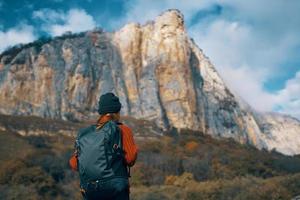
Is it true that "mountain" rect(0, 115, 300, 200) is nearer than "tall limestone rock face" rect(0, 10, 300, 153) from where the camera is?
Yes

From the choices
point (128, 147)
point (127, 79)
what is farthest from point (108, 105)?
point (127, 79)

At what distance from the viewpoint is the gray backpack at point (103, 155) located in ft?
15.0

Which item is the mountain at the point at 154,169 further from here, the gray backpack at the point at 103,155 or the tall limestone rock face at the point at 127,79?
the gray backpack at the point at 103,155

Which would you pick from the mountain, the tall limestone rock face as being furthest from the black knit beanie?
the tall limestone rock face

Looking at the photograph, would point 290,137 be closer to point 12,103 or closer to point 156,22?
point 156,22

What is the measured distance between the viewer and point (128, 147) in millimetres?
4688

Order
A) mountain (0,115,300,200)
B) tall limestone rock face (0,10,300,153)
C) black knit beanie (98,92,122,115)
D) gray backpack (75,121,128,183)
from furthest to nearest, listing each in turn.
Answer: tall limestone rock face (0,10,300,153)
mountain (0,115,300,200)
black knit beanie (98,92,122,115)
gray backpack (75,121,128,183)

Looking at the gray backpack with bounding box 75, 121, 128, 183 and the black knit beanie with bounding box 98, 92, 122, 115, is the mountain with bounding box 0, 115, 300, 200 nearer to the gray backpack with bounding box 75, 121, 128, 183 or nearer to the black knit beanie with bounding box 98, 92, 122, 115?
the black knit beanie with bounding box 98, 92, 122, 115

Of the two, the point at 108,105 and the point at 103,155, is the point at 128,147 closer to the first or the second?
the point at 103,155

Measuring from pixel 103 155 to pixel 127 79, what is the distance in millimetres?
106203

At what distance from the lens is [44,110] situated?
10056 centimetres

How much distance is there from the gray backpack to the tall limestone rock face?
96.3 metres

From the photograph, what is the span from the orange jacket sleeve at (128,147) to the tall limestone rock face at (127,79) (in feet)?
316

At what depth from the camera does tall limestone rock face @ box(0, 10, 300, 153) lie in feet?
339
